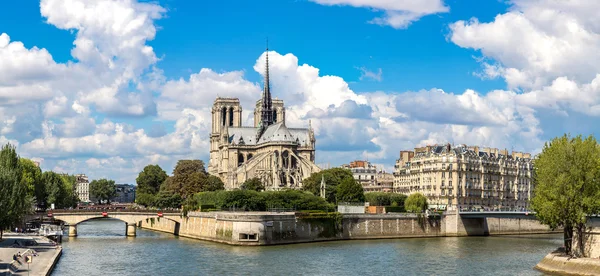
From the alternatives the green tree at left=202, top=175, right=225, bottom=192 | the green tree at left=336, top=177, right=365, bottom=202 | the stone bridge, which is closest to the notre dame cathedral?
the green tree at left=202, top=175, right=225, bottom=192

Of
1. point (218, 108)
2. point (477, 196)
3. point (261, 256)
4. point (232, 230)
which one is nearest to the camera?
point (261, 256)

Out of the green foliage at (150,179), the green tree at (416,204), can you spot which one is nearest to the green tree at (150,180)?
the green foliage at (150,179)

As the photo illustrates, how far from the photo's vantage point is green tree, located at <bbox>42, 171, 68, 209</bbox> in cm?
11013

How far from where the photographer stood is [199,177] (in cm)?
11950

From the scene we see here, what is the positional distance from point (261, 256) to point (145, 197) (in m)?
75.3

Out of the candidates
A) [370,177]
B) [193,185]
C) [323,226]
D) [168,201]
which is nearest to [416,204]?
[323,226]

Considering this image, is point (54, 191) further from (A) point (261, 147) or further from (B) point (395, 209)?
(A) point (261, 147)

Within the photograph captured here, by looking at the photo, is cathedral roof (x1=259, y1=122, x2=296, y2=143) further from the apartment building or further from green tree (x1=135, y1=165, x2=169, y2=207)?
the apartment building

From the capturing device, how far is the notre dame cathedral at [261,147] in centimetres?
13850

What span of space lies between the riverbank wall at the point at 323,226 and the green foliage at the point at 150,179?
41880mm

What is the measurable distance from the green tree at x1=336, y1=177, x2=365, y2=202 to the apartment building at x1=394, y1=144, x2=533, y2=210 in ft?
37.4

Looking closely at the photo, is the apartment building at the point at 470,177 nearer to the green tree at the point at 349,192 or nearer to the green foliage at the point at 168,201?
the green tree at the point at 349,192

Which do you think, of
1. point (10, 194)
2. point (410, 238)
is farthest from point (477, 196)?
point (10, 194)

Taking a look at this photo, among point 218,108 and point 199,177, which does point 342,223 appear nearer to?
point 199,177
